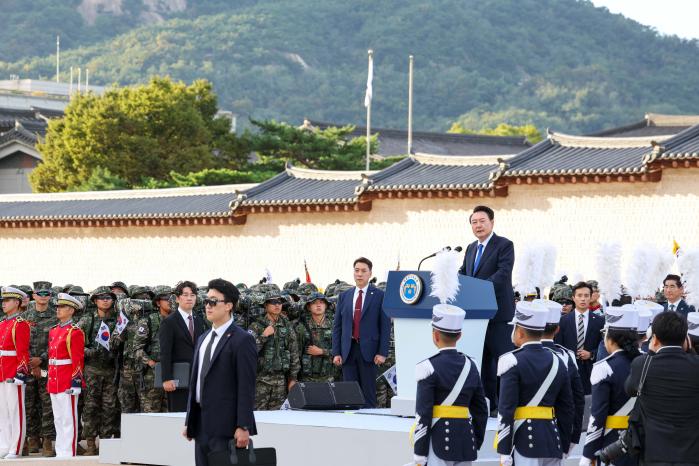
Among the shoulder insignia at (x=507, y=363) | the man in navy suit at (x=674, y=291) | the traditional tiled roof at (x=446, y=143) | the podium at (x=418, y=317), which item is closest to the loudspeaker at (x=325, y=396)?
the podium at (x=418, y=317)

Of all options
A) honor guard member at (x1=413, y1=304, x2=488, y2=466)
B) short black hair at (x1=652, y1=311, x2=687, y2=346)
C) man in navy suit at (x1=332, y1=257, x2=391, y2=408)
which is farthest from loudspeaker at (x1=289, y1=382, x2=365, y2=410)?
short black hair at (x1=652, y1=311, x2=687, y2=346)

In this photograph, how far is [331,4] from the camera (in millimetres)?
127688

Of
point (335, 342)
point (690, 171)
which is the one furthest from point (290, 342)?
point (690, 171)

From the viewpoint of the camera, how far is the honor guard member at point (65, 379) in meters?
13.4

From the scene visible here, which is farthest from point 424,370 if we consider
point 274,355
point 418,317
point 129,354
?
Answer: point 129,354

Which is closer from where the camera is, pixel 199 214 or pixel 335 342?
pixel 335 342

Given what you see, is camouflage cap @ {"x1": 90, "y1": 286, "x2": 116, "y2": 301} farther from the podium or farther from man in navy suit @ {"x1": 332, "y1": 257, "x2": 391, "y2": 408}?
the podium

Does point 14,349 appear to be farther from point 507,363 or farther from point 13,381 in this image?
point 507,363

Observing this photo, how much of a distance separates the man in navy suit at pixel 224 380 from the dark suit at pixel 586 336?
5.12 m

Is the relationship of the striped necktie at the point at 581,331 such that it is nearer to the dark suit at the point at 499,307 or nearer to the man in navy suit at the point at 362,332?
the man in navy suit at the point at 362,332

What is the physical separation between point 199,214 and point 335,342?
1853 cm

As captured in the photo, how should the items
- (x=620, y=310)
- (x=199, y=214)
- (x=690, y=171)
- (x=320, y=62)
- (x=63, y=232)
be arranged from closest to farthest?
(x=620, y=310)
(x=690, y=171)
(x=199, y=214)
(x=63, y=232)
(x=320, y=62)

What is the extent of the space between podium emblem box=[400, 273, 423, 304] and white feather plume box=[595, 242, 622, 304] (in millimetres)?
1773

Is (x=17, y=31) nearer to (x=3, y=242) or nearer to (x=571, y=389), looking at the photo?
(x=3, y=242)
